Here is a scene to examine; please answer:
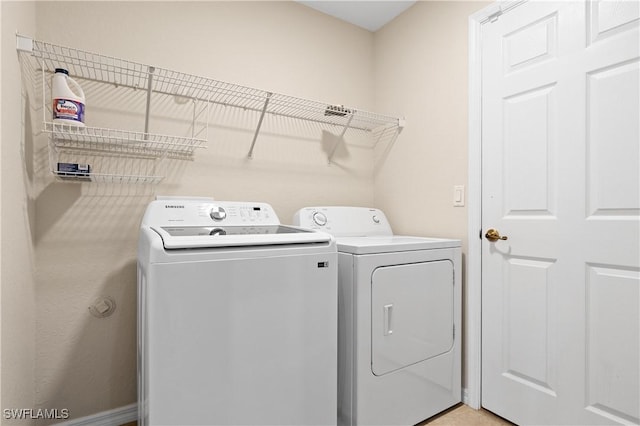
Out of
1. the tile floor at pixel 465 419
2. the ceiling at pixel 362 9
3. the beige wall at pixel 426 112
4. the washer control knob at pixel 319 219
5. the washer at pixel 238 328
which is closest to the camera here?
the washer at pixel 238 328

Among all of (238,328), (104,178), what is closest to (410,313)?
(238,328)

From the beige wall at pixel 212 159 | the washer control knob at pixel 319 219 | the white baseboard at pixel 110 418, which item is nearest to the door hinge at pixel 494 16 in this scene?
the beige wall at pixel 212 159

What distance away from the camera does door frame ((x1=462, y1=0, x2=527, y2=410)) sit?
1888mm

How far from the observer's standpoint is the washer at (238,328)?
1.08 metres

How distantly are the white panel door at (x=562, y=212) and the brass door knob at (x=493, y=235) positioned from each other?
1.2 inches

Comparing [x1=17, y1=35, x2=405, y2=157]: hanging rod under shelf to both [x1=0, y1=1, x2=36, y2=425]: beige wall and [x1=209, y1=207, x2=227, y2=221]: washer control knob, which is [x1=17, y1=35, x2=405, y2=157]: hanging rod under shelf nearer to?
[x1=0, y1=1, x2=36, y2=425]: beige wall

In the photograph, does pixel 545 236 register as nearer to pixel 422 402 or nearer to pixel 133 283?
pixel 422 402

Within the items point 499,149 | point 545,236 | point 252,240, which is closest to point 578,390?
point 545,236

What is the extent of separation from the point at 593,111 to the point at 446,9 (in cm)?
110

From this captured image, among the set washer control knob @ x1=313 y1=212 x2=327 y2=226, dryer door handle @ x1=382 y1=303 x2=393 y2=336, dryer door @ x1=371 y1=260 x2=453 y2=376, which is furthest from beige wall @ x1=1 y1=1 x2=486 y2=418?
dryer door handle @ x1=382 y1=303 x2=393 y2=336

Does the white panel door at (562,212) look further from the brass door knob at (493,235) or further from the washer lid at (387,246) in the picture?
the washer lid at (387,246)

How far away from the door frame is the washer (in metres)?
0.93

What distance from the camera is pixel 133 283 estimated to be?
175cm

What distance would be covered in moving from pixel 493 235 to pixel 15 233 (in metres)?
2.14
